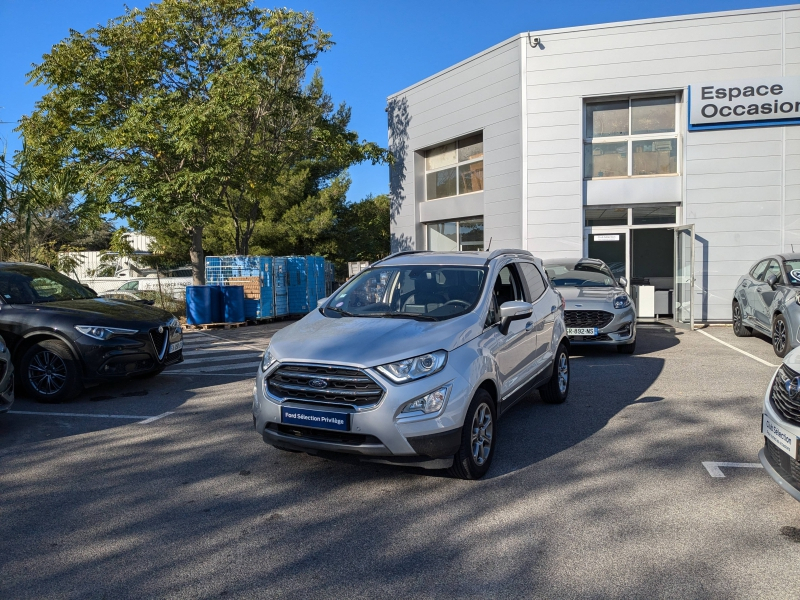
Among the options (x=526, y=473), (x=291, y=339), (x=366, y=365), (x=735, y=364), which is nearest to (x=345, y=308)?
(x=291, y=339)

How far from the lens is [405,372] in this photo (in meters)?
4.27

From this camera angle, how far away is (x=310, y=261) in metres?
19.2

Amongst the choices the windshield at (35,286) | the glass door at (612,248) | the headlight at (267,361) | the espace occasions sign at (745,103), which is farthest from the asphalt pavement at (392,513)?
the espace occasions sign at (745,103)

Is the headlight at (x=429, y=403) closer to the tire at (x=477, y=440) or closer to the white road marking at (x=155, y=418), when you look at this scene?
the tire at (x=477, y=440)

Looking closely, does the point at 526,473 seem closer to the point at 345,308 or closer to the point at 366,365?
the point at 366,365

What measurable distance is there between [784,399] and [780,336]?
7076mm

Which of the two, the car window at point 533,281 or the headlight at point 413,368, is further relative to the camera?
the car window at point 533,281

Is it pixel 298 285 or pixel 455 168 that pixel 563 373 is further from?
pixel 455 168

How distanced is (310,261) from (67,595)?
16259mm

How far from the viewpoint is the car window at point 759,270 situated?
460 inches

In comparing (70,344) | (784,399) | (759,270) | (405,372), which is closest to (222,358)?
(70,344)

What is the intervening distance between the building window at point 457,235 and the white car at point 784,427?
14078 mm

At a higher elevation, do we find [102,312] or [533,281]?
[533,281]

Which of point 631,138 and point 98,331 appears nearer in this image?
point 98,331
